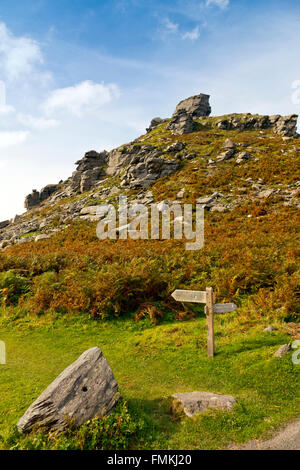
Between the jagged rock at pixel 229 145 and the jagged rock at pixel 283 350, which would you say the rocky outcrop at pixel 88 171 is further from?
the jagged rock at pixel 283 350

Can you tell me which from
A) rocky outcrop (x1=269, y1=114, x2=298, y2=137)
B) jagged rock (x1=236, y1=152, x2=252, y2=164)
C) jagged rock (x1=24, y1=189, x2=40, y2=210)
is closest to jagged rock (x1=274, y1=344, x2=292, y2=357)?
jagged rock (x1=236, y1=152, x2=252, y2=164)

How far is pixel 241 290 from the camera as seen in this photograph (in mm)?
11281

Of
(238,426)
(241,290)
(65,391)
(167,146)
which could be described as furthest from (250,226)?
(167,146)

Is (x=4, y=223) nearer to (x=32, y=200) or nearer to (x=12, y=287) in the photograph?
(x=32, y=200)

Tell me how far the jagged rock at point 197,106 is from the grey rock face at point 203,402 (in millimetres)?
78883

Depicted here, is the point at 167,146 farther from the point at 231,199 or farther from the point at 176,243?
the point at 176,243

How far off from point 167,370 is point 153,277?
199 inches

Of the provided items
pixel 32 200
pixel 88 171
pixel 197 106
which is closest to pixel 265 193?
pixel 88 171

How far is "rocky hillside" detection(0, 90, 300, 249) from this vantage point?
28.4 m

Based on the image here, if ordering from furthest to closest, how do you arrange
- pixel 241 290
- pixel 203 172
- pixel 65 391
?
pixel 203 172, pixel 241 290, pixel 65 391

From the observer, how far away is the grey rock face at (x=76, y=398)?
4.40 m

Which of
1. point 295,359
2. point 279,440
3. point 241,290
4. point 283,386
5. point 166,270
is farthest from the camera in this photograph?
point 166,270
